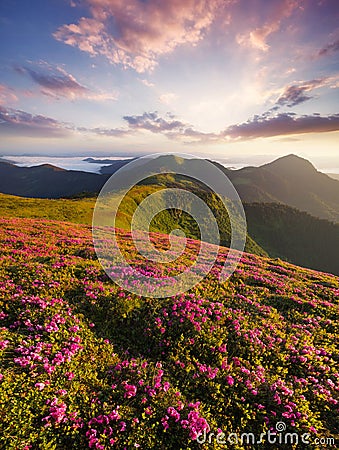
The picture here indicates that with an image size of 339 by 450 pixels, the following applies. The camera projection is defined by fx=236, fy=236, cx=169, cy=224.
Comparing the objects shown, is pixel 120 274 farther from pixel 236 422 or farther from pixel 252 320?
pixel 236 422

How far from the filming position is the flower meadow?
273 inches

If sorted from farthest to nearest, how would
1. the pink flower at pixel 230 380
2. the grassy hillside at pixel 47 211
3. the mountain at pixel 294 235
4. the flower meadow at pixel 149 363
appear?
1. the mountain at pixel 294 235
2. the grassy hillside at pixel 47 211
3. the pink flower at pixel 230 380
4. the flower meadow at pixel 149 363

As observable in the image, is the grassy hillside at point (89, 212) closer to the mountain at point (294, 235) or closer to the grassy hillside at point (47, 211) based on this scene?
the grassy hillside at point (47, 211)

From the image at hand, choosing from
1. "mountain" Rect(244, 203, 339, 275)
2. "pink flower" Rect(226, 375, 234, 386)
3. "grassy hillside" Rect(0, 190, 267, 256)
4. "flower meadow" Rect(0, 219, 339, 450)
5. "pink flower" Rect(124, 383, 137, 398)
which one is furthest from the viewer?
"mountain" Rect(244, 203, 339, 275)

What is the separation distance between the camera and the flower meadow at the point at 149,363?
22.8 ft

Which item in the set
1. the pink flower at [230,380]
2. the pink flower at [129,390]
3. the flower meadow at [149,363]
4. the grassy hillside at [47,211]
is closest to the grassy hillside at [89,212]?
the grassy hillside at [47,211]

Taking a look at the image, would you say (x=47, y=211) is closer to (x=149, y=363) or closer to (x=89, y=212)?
(x=89, y=212)

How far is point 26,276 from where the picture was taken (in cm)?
1348

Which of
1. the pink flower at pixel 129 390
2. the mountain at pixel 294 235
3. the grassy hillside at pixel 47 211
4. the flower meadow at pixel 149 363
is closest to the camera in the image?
the flower meadow at pixel 149 363

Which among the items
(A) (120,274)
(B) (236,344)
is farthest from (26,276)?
(B) (236,344)

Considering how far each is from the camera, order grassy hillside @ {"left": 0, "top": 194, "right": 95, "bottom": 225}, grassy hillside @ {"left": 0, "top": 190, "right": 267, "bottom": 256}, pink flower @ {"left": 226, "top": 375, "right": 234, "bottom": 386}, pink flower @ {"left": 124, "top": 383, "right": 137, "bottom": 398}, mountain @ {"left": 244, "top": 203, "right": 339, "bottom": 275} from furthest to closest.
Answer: mountain @ {"left": 244, "top": 203, "right": 339, "bottom": 275}, grassy hillside @ {"left": 0, "top": 190, "right": 267, "bottom": 256}, grassy hillside @ {"left": 0, "top": 194, "right": 95, "bottom": 225}, pink flower @ {"left": 226, "top": 375, "right": 234, "bottom": 386}, pink flower @ {"left": 124, "top": 383, "right": 137, "bottom": 398}

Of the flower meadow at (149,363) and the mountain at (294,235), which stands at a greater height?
the flower meadow at (149,363)

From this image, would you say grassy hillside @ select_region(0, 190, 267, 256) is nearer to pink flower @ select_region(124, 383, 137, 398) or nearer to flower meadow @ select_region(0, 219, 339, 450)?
flower meadow @ select_region(0, 219, 339, 450)

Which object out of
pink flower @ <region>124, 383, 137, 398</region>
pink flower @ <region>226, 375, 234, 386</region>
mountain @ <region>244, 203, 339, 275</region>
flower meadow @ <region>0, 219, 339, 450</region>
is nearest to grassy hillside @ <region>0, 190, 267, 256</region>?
mountain @ <region>244, 203, 339, 275</region>
